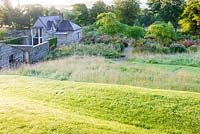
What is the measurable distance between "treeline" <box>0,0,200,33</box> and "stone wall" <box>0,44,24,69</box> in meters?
14.0

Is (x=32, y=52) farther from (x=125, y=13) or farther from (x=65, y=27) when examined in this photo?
(x=125, y=13)

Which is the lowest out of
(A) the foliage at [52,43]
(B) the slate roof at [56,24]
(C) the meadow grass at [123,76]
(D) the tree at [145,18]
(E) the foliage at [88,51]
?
(C) the meadow grass at [123,76]

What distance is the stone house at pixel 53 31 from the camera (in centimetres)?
2628

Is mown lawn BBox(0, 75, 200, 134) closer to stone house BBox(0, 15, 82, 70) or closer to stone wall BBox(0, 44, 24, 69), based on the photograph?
stone wall BBox(0, 44, 24, 69)

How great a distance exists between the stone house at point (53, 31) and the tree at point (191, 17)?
11826 mm

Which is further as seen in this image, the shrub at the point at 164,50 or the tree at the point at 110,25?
the tree at the point at 110,25

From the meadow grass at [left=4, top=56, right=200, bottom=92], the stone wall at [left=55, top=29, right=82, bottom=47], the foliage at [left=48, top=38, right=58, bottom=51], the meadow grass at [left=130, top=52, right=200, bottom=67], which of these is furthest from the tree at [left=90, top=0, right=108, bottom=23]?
the meadow grass at [left=4, top=56, right=200, bottom=92]

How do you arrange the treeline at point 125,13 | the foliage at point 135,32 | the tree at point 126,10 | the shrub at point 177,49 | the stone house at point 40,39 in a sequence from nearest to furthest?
1. the stone house at point 40,39
2. the shrub at point 177,49
3. the foliage at point 135,32
4. the treeline at point 125,13
5. the tree at point 126,10

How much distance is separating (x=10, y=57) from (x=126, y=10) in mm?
21839

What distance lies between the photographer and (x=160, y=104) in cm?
655

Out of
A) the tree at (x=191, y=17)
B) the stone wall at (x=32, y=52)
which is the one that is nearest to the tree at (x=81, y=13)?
the tree at (x=191, y=17)

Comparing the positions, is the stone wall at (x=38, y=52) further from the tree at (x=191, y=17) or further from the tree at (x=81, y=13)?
the tree at (x=81, y=13)

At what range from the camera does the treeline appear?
3177 centimetres

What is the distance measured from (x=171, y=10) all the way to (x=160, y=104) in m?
32.5
